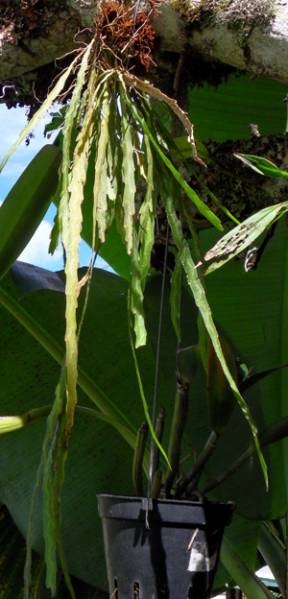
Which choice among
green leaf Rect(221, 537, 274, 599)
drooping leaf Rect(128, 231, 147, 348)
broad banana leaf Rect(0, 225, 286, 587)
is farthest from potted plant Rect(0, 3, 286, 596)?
broad banana leaf Rect(0, 225, 286, 587)

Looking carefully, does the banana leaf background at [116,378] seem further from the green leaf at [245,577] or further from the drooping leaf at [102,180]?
the drooping leaf at [102,180]

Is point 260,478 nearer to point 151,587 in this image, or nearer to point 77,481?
point 77,481

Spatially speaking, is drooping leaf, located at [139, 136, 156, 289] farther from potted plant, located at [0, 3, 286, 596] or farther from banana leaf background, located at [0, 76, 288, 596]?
banana leaf background, located at [0, 76, 288, 596]

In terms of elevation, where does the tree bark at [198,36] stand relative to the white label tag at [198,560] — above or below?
above

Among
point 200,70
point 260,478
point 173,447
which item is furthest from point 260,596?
point 200,70

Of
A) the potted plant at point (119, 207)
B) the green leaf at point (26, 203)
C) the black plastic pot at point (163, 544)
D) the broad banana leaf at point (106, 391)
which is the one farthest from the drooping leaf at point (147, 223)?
the broad banana leaf at point (106, 391)

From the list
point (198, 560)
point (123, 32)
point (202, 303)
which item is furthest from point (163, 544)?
point (123, 32)
